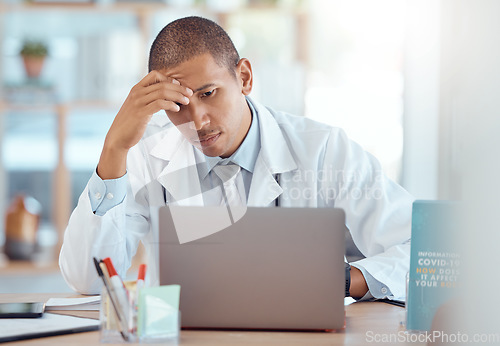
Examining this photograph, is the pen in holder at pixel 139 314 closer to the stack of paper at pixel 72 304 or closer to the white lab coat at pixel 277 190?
the stack of paper at pixel 72 304

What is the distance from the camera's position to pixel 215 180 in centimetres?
177

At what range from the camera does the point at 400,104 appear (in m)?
3.16

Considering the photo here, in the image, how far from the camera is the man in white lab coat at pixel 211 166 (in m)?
1.40

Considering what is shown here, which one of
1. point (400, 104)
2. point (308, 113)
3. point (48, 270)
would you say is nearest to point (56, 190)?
point (48, 270)

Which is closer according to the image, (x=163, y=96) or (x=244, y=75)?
(x=163, y=96)

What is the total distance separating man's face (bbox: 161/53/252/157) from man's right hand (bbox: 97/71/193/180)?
0.08 meters

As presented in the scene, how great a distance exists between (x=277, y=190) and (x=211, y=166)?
24 cm

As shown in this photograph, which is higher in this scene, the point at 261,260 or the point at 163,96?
the point at 163,96

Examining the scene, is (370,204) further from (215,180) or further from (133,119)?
(133,119)

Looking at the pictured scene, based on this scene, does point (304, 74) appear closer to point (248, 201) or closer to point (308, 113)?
point (308, 113)

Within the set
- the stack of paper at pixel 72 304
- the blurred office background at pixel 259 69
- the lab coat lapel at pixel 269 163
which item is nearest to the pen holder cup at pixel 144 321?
the stack of paper at pixel 72 304

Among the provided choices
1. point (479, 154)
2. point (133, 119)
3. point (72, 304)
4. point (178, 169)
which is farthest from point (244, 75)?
point (479, 154)

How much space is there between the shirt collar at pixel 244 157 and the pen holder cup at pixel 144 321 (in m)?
0.81

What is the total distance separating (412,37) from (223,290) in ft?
8.02
